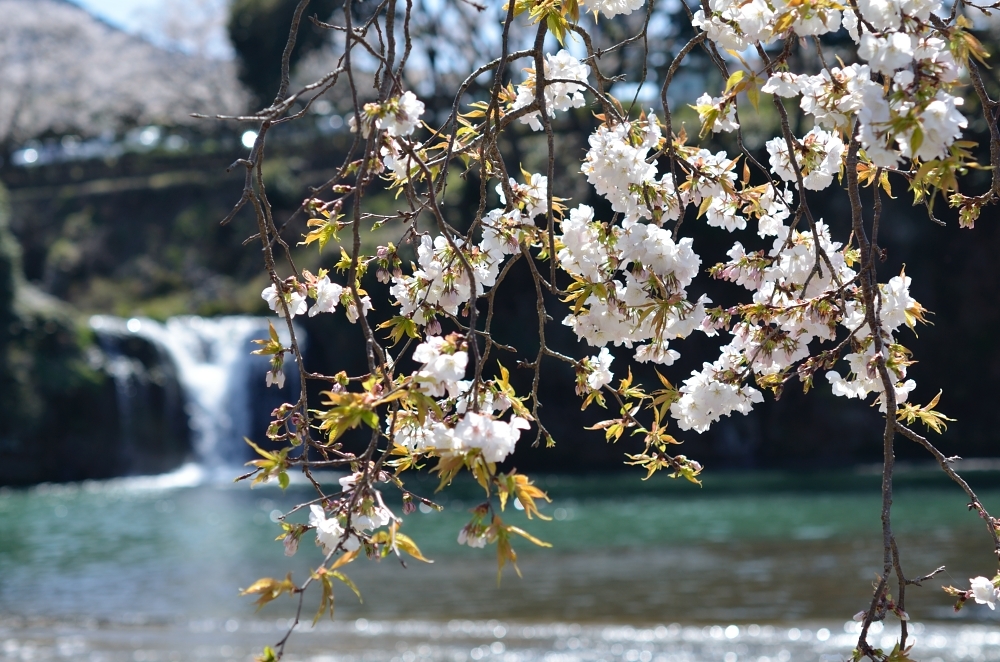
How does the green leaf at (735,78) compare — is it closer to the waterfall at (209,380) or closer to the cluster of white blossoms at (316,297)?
the cluster of white blossoms at (316,297)

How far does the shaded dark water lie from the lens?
659cm

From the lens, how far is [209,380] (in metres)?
19.5

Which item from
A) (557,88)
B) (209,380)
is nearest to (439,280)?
(557,88)

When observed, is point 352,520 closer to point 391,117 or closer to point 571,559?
point 391,117

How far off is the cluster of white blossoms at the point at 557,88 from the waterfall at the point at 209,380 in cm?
1671

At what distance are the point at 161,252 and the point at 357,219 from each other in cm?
2687

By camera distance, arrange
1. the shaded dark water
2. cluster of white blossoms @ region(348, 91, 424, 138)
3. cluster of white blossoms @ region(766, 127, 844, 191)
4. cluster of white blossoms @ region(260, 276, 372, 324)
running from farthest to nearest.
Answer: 1. the shaded dark water
2. cluster of white blossoms @ region(766, 127, 844, 191)
3. cluster of white blossoms @ region(260, 276, 372, 324)
4. cluster of white blossoms @ region(348, 91, 424, 138)

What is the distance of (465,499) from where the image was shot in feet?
47.3

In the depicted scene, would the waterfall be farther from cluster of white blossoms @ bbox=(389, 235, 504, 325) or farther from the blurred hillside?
cluster of white blossoms @ bbox=(389, 235, 504, 325)

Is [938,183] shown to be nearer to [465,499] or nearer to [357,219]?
[357,219]

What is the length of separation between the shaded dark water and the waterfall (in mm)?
5157

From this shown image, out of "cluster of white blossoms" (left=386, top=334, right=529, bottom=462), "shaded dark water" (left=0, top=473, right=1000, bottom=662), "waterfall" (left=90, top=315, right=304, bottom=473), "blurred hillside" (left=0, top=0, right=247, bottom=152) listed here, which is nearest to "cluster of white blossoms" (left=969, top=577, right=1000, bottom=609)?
"cluster of white blossoms" (left=386, top=334, right=529, bottom=462)

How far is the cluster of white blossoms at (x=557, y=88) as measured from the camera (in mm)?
2246

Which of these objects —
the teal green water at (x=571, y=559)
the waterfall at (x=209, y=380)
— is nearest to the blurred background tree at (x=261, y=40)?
the waterfall at (x=209, y=380)
